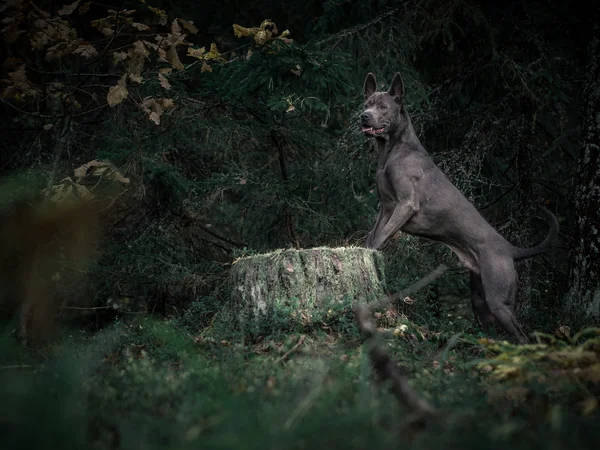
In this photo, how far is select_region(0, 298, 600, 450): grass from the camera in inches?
79.9

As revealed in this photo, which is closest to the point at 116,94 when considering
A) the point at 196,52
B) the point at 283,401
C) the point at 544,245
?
the point at 196,52

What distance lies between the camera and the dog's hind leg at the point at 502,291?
586cm

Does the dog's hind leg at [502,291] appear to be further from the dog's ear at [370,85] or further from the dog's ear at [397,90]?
the dog's ear at [370,85]

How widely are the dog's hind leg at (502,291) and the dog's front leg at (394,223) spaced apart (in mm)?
927

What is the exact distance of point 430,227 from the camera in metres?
6.41

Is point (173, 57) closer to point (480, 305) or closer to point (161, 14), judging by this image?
point (161, 14)

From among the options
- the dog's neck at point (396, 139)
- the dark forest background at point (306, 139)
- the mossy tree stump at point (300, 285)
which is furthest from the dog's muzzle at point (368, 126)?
the mossy tree stump at point (300, 285)

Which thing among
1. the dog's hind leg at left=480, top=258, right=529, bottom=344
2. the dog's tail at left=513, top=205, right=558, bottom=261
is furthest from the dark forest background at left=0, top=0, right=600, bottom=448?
the dog's tail at left=513, top=205, right=558, bottom=261

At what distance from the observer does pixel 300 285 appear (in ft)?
17.6

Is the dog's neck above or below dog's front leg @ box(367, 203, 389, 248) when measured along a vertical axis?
above

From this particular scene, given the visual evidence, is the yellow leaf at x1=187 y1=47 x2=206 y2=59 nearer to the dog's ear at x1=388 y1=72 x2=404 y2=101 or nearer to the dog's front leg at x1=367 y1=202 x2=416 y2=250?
the dog's ear at x1=388 y1=72 x2=404 y2=101

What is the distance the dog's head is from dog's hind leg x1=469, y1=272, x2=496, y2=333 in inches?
71.9

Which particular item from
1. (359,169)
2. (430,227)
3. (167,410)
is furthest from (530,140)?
(167,410)

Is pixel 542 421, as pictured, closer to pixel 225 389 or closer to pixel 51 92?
pixel 225 389
